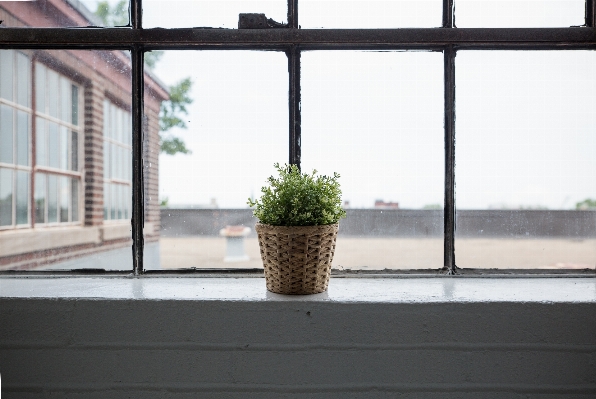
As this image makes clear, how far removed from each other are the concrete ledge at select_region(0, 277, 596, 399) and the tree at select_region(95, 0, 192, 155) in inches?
24.9

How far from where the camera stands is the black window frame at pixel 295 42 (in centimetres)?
153

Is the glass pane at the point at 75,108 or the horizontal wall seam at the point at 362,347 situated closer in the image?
the horizontal wall seam at the point at 362,347

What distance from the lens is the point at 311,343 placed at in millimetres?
1258

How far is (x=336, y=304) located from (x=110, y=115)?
45.3 inches

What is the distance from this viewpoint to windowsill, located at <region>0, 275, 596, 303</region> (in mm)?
1277

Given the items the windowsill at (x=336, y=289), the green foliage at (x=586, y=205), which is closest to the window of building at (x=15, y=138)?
the windowsill at (x=336, y=289)

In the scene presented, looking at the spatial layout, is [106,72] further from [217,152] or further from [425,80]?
[425,80]

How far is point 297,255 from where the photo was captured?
1.24 m

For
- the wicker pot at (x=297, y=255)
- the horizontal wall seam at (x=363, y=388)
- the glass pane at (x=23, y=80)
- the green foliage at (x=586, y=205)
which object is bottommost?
the horizontal wall seam at (x=363, y=388)

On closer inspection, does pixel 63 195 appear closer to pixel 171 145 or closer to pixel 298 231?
pixel 171 145

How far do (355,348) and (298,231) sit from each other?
42 cm

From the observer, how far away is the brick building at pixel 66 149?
5.17 ft

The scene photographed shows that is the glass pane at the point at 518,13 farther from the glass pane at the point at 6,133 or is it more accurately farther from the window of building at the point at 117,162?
the glass pane at the point at 6,133

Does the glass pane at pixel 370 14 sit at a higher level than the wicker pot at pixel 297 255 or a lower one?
higher
